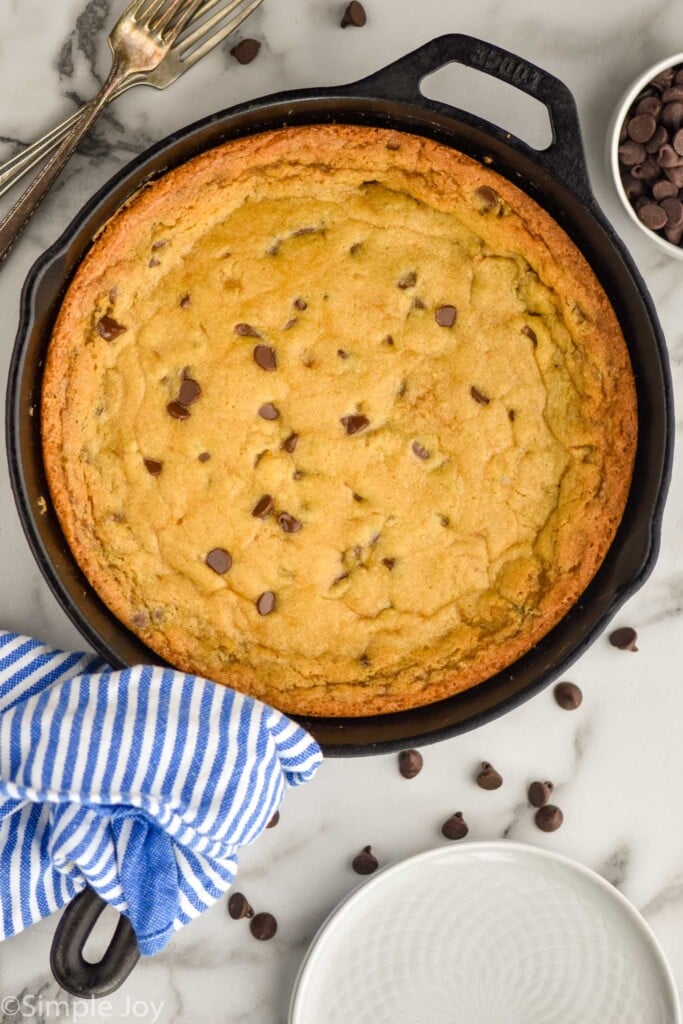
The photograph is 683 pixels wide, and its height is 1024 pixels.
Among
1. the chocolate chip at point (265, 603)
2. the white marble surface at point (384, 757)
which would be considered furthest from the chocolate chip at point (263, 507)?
the white marble surface at point (384, 757)

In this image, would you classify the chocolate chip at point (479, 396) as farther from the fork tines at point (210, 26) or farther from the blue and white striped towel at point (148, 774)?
the fork tines at point (210, 26)

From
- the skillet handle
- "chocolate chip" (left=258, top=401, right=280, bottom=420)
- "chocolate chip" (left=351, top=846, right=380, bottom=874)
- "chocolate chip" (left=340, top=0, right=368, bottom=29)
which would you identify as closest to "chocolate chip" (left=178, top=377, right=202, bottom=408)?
"chocolate chip" (left=258, top=401, right=280, bottom=420)

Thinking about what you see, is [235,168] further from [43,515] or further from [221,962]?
[221,962]

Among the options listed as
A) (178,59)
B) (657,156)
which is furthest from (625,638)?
(178,59)

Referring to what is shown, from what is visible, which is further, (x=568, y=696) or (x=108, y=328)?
(x=568, y=696)

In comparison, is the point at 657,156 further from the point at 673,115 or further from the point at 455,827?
the point at 455,827

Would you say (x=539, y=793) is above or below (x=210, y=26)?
below

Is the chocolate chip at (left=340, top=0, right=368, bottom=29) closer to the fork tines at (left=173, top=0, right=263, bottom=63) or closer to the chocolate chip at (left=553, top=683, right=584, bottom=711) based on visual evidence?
the fork tines at (left=173, top=0, right=263, bottom=63)
